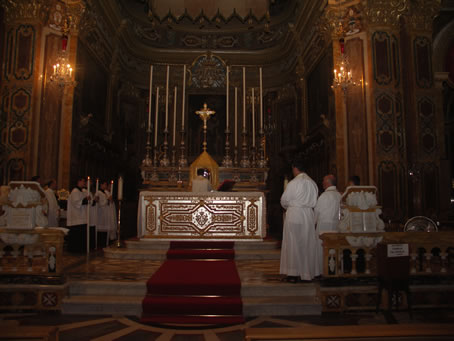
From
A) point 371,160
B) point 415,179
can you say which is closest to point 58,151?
point 371,160

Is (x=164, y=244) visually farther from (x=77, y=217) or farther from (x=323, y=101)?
(x=323, y=101)

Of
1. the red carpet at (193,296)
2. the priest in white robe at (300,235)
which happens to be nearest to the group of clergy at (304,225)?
the priest in white robe at (300,235)

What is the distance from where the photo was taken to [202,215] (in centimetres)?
777

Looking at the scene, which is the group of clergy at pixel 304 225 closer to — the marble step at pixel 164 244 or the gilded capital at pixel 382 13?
the marble step at pixel 164 244

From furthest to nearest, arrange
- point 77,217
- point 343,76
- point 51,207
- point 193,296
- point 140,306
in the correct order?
point 343,76 < point 77,217 < point 51,207 < point 193,296 < point 140,306

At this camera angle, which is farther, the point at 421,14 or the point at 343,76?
the point at 421,14

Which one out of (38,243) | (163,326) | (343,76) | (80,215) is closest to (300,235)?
(163,326)

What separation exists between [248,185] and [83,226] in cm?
408

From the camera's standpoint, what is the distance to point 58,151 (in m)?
9.37

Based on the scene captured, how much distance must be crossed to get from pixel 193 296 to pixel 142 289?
2.32 feet

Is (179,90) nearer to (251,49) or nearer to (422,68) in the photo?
(251,49)

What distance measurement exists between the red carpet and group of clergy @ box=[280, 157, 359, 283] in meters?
0.81

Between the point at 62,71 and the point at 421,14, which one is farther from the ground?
the point at 421,14

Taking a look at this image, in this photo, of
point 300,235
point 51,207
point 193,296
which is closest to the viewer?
point 193,296
